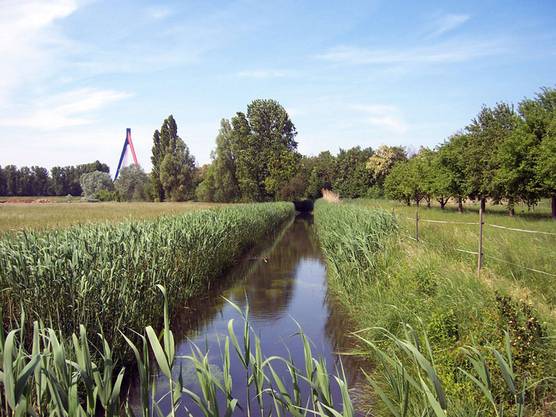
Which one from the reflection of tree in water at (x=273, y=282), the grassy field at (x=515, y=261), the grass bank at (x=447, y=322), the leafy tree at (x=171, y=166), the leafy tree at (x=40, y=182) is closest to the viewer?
the grass bank at (x=447, y=322)

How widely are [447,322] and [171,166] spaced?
51611 mm

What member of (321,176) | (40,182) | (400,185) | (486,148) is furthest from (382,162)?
(40,182)

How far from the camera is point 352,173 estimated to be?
191 feet

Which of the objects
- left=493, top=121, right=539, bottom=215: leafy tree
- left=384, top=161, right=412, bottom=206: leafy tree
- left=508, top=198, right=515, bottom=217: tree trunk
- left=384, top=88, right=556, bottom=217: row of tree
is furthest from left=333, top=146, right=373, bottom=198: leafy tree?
left=493, top=121, right=539, bottom=215: leafy tree

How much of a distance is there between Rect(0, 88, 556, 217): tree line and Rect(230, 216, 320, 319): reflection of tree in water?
26.9ft

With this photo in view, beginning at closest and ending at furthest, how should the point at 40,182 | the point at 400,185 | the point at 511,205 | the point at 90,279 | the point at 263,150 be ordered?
1. the point at 90,279
2. the point at 511,205
3. the point at 400,185
4. the point at 263,150
5. the point at 40,182

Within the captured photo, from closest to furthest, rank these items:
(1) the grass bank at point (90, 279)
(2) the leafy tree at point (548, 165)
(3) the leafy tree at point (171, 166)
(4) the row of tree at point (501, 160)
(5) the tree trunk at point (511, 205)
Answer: (1) the grass bank at point (90, 279), (2) the leafy tree at point (548, 165), (4) the row of tree at point (501, 160), (5) the tree trunk at point (511, 205), (3) the leafy tree at point (171, 166)

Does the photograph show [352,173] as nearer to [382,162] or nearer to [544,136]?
[382,162]

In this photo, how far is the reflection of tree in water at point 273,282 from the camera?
9500mm

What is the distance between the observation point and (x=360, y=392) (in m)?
5.20

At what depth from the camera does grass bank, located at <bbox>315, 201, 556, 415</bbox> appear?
3641mm

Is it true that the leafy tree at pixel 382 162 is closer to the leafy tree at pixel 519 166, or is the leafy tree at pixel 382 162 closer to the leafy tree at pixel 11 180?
the leafy tree at pixel 519 166

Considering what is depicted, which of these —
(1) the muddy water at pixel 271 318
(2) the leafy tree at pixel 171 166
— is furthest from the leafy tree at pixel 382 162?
(1) the muddy water at pixel 271 318

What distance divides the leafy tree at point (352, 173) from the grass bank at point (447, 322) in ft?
150
